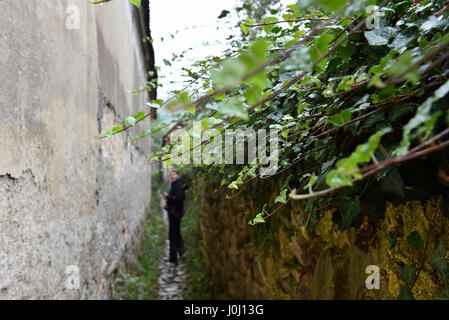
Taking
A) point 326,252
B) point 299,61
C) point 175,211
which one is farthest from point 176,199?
point 299,61

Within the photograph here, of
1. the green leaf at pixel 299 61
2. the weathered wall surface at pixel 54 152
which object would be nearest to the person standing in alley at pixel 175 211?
the weathered wall surface at pixel 54 152

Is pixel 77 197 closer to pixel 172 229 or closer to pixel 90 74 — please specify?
pixel 90 74

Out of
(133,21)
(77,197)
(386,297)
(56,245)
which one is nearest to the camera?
(386,297)

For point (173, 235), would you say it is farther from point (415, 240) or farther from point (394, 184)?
point (394, 184)

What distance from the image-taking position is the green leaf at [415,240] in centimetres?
91

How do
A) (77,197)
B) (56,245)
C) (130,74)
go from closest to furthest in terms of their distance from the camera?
1. (56,245)
2. (77,197)
3. (130,74)

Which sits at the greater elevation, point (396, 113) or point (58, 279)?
point (396, 113)

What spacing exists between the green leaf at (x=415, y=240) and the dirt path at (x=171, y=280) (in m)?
3.52

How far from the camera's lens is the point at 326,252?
5.49 feet

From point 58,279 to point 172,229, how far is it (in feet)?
11.9

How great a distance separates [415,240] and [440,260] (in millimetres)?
81

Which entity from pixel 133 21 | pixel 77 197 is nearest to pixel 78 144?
pixel 77 197

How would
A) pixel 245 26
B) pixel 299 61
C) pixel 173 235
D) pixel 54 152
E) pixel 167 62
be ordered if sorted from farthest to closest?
pixel 173 235 < pixel 167 62 < pixel 54 152 < pixel 245 26 < pixel 299 61
